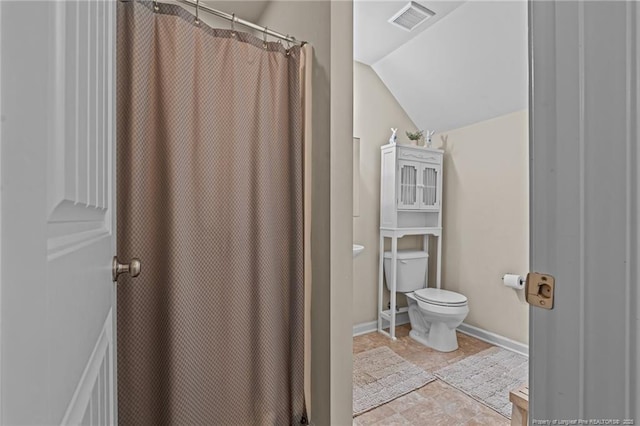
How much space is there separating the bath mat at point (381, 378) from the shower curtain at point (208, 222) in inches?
24.1

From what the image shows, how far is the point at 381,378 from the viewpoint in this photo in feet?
7.11

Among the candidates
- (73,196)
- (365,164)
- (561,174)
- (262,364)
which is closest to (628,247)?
(561,174)

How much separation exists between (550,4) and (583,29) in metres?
0.08

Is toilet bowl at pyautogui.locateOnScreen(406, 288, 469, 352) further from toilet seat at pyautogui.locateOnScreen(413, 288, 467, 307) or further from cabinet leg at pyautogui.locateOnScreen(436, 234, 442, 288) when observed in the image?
cabinet leg at pyautogui.locateOnScreen(436, 234, 442, 288)

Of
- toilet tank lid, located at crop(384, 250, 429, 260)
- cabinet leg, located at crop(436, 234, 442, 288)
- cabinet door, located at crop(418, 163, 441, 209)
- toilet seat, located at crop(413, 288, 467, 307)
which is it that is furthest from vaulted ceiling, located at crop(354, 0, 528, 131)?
toilet seat, located at crop(413, 288, 467, 307)

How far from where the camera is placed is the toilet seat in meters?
2.52

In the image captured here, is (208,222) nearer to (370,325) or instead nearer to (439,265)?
(370,325)

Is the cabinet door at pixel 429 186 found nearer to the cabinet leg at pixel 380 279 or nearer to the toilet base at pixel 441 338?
the cabinet leg at pixel 380 279

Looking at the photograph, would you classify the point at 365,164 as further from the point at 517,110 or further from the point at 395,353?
the point at 395,353

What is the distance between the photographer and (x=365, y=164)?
295 centimetres

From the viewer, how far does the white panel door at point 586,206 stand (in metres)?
0.46

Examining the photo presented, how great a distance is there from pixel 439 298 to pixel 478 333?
0.63m

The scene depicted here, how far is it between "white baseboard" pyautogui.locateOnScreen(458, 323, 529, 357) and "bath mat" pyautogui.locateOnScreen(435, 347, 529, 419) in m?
0.05

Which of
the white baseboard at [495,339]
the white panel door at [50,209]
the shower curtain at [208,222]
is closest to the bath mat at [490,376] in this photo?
the white baseboard at [495,339]
